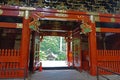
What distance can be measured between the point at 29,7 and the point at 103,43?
18.3 ft

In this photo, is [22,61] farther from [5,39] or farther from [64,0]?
[64,0]

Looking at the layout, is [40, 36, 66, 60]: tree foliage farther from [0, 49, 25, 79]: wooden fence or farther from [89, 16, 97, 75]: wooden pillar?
[0, 49, 25, 79]: wooden fence

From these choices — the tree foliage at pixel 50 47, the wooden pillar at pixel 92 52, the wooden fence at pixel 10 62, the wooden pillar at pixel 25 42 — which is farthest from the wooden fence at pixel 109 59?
the tree foliage at pixel 50 47

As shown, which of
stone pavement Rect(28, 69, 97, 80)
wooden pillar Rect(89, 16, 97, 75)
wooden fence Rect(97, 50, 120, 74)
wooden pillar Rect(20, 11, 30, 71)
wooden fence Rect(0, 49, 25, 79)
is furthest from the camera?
wooden fence Rect(97, 50, 120, 74)

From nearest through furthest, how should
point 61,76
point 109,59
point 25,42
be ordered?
1. point 25,42
2. point 61,76
3. point 109,59

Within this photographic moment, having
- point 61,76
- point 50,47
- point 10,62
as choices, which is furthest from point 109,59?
point 50,47

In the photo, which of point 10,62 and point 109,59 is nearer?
point 10,62

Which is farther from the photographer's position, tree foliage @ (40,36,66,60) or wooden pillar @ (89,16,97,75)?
tree foliage @ (40,36,66,60)

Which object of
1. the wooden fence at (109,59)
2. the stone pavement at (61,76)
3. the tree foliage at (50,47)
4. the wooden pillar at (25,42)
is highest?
the wooden pillar at (25,42)

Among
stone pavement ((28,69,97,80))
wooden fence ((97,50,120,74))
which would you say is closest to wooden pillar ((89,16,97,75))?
wooden fence ((97,50,120,74))

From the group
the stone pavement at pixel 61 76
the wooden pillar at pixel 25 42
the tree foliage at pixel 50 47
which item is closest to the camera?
the wooden pillar at pixel 25 42

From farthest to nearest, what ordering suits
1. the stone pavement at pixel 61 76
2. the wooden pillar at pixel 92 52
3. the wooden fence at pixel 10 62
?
the wooden pillar at pixel 92 52 < the stone pavement at pixel 61 76 < the wooden fence at pixel 10 62

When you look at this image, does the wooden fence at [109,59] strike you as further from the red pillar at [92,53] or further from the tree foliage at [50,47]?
the tree foliage at [50,47]

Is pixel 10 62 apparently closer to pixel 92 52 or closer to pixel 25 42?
pixel 25 42
